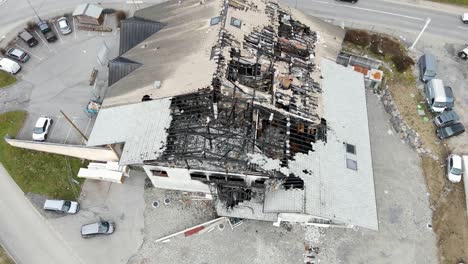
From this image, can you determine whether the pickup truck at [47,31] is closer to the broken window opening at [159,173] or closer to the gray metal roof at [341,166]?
the broken window opening at [159,173]

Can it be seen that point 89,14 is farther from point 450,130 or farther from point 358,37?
point 450,130

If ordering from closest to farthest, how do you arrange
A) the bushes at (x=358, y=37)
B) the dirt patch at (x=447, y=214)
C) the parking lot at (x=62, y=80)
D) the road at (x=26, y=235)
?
the road at (x=26, y=235) < the dirt patch at (x=447, y=214) < the parking lot at (x=62, y=80) < the bushes at (x=358, y=37)

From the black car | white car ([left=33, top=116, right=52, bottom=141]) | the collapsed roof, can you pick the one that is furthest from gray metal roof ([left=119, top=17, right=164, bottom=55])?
the black car

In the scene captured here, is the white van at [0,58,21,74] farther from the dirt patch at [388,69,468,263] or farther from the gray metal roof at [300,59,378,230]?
the dirt patch at [388,69,468,263]

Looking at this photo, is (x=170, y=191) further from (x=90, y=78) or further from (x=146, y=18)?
(x=146, y=18)

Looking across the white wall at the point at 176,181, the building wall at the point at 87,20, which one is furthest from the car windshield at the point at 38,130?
the building wall at the point at 87,20

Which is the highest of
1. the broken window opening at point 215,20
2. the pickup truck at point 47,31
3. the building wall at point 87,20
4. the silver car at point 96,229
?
the broken window opening at point 215,20

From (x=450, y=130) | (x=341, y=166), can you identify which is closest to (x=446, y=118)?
(x=450, y=130)
